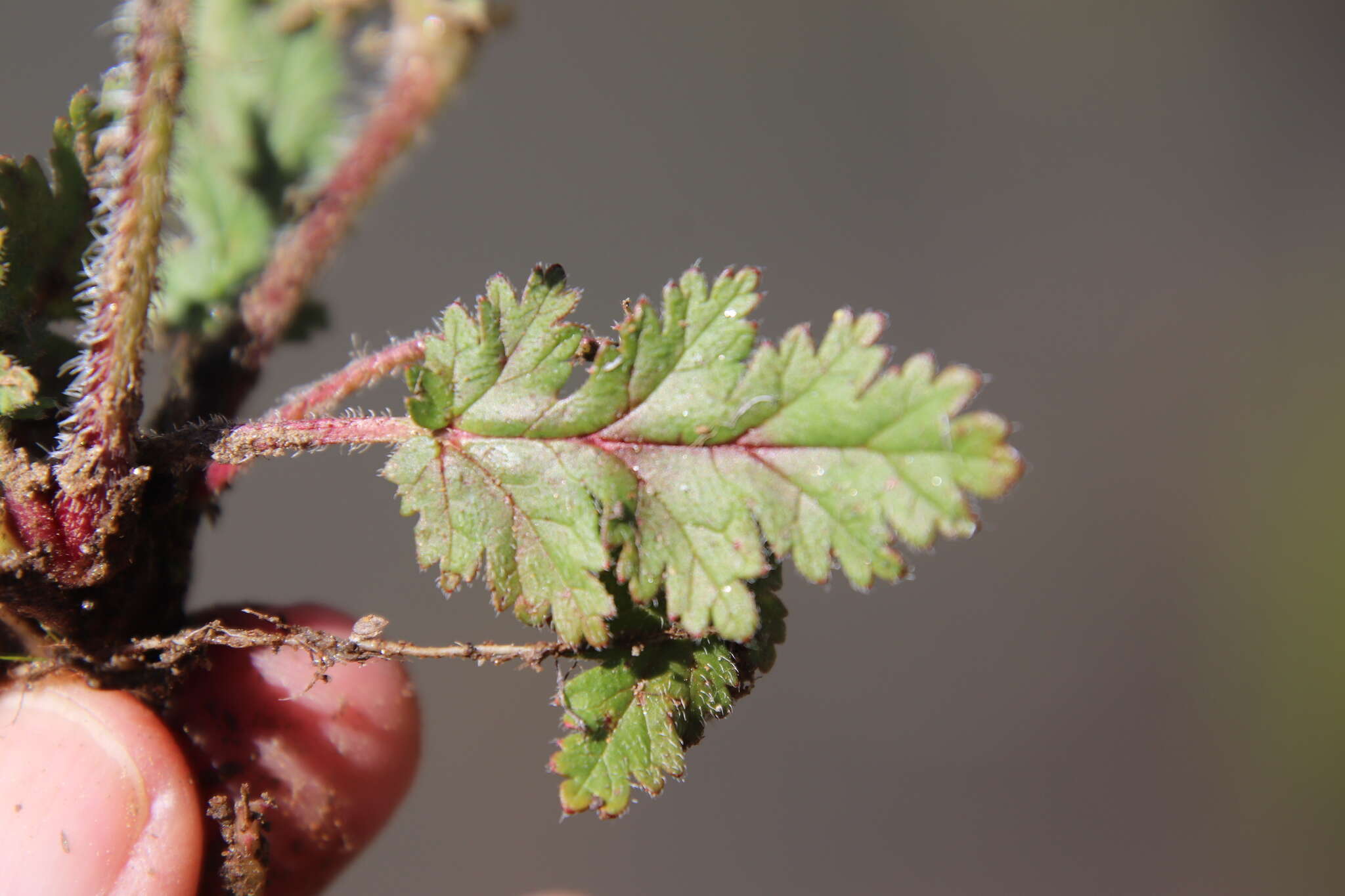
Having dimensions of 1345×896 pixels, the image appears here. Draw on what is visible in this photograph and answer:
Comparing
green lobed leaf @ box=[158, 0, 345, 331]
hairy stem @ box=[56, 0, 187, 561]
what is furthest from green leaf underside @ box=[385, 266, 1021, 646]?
green lobed leaf @ box=[158, 0, 345, 331]

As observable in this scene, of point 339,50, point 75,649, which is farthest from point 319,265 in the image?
point 75,649

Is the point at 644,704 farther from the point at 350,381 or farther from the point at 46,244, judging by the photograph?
the point at 46,244

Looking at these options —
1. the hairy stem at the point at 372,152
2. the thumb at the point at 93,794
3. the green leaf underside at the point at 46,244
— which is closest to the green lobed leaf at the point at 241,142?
the hairy stem at the point at 372,152

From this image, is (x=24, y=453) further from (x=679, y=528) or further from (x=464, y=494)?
(x=679, y=528)

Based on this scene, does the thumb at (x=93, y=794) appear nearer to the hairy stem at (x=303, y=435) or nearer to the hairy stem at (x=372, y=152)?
the hairy stem at (x=303, y=435)

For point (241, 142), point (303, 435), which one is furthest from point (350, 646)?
point (241, 142)

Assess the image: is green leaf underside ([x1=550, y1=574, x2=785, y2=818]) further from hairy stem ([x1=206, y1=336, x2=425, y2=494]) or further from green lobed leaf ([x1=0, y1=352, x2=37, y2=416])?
green lobed leaf ([x1=0, y1=352, x2=37, y2=416])

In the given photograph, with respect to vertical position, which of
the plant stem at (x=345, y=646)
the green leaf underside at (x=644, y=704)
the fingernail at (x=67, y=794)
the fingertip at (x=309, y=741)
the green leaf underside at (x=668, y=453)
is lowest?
the fingernail at (x=67, y=794)
